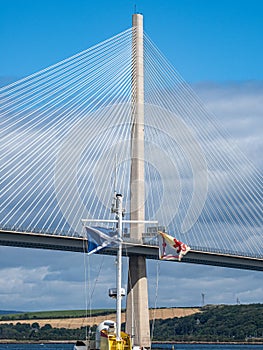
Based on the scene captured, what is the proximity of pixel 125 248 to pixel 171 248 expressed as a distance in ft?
81.8

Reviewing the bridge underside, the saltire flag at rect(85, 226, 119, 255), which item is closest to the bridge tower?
the bridge underside

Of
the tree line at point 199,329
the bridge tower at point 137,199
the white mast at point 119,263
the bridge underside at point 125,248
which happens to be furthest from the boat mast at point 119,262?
the tree line at point 199,329

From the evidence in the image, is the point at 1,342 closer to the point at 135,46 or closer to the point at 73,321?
the point at 73,321

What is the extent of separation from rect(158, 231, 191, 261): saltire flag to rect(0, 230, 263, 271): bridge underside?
23003 millimetres

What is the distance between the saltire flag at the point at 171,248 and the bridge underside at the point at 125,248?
2300cm

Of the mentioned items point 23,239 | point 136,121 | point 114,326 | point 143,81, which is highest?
point 143,81

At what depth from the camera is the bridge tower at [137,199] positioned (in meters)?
68.1

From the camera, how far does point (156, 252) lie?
7344cm

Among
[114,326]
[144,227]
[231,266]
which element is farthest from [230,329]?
[114,326]

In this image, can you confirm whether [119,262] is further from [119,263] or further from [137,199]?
[137,199]

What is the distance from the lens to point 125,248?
64125 millimetres

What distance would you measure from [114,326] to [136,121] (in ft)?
101

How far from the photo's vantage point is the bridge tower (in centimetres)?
6806

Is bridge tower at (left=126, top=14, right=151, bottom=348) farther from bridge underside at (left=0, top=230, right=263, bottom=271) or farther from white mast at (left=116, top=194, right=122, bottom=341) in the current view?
white mast at (left=116, top=194, right=122, bottom=341)
